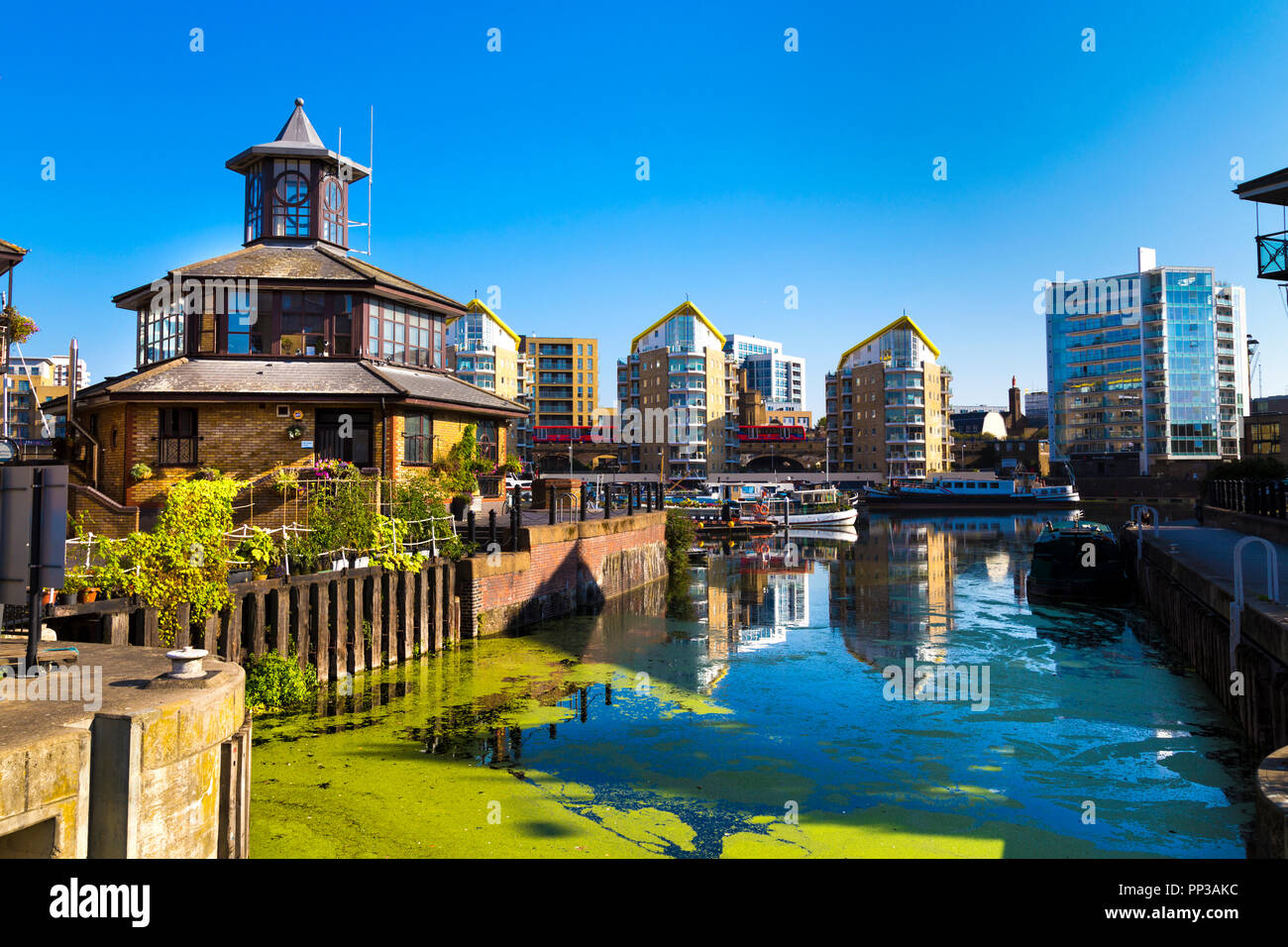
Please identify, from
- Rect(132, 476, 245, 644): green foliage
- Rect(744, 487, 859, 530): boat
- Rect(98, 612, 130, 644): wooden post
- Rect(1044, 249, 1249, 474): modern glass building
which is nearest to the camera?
Rect(98, 612, 130, 644): wooden post

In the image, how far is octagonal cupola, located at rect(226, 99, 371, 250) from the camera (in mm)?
30406

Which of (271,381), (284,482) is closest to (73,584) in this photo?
(284,482)

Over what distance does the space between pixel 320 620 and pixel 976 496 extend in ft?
313

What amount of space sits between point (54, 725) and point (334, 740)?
7.24 metres

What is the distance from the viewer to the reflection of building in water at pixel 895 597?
75.2 ft

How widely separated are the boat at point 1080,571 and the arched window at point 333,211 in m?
28.9

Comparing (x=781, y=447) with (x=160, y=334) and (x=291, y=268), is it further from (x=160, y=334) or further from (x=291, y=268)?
(x=160, y=334)

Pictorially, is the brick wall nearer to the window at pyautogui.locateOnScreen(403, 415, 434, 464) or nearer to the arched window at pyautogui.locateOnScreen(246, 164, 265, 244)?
the window at pyautogui.locateOnScreen(403, 415, 434, 464)

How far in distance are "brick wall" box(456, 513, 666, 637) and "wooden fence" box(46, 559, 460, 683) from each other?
1.79 ft

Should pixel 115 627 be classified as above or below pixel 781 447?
below

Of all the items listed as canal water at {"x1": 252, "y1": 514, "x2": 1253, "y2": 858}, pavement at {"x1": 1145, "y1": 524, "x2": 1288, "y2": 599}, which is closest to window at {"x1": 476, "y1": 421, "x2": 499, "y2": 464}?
canal water at {"x1": 252, "y1": 514, "x2": 1253, "y2": 858}

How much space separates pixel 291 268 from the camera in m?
27.7
